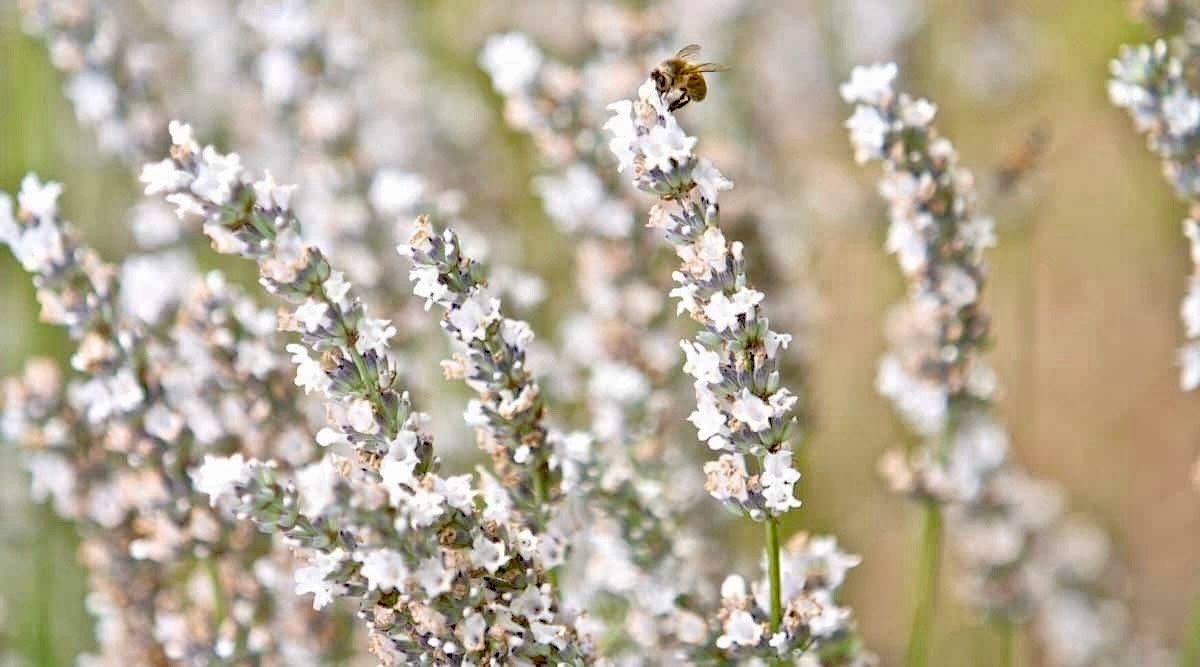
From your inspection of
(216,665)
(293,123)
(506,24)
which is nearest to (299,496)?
(216,665)

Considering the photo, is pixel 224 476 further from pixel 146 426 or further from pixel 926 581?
pixel 926 581

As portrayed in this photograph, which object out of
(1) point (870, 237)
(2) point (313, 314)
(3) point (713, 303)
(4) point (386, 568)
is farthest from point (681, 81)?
(1) point (870, 237)

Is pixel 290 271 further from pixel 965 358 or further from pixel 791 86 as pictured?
pixel 791 86

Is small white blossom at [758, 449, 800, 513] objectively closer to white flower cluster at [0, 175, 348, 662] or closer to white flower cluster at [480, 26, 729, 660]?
white flower cluster at [480, 26, 729, 660]

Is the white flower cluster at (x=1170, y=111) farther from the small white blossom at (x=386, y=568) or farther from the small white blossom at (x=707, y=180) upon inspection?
the small white blossom at (x=386, y=568)

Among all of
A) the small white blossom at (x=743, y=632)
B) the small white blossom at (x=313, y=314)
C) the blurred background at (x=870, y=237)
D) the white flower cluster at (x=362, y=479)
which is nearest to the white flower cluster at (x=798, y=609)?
the small white blossom at (x=743, y=632)

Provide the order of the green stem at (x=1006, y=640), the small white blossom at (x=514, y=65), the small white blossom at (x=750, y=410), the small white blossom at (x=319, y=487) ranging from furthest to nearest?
the green stem at (x=1006, y=640) → the small white blossom at (x=514, y=65) → the small white blossom at (x=750, y=410) → the small white blossom at (x=319, y=487)
